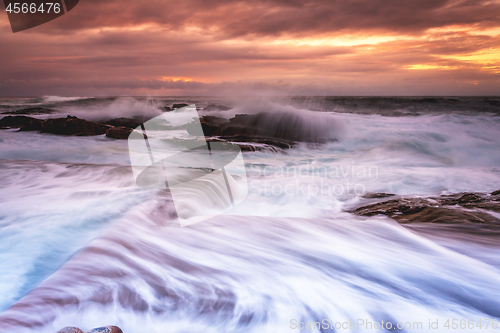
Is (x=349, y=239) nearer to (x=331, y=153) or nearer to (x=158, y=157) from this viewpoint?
(x=158, y=157)

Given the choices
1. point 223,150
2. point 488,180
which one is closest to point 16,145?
point 223,150

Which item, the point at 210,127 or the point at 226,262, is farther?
the point at 210,127

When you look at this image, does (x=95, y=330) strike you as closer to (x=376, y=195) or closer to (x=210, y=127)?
(x=376, y=195)

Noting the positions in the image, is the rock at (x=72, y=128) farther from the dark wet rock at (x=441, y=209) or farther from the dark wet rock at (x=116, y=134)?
the dark wet rock at (x=441, y=209)

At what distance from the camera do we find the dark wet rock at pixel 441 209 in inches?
131

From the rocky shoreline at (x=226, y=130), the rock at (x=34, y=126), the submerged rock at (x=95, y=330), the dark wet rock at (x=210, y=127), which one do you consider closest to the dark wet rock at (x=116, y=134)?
the rocky shoreline at (x=226, y=130)

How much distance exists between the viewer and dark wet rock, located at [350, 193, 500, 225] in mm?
3330

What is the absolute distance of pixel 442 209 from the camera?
3.56 m

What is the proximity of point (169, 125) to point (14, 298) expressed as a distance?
13.5 meters

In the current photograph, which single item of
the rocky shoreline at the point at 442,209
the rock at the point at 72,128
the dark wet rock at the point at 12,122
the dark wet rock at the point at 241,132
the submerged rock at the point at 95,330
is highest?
the dark wet rock at the point at 12,122

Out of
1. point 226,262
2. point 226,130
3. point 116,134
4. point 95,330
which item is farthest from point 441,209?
point 116,134

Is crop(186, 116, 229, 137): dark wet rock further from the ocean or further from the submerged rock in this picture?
the submerged rock

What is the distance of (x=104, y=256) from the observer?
218 centimetres

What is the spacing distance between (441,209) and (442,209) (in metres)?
0.01
